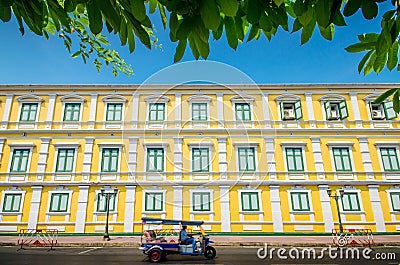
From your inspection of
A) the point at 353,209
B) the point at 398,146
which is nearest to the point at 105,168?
the point at 353,209

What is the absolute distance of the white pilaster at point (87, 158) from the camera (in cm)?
1742

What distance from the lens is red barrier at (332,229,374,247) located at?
45.3 ft

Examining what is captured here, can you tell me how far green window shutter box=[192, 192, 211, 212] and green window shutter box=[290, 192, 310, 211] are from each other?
5.33 meters

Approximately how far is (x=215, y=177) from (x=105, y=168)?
7.14m

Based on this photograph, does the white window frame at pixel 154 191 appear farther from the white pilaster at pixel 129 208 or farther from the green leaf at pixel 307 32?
the green leaf at pixel 307 32

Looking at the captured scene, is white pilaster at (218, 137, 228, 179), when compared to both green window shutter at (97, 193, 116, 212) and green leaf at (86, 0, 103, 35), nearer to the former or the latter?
green window shutter at (97, 193, 116, 212)

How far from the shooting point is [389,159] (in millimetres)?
17969

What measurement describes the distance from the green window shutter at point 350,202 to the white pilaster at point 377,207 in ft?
2.94

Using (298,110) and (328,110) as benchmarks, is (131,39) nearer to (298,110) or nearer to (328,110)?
(298,110)

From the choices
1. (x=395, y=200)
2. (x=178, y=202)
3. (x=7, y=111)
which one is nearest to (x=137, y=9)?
(x=178, y=202)

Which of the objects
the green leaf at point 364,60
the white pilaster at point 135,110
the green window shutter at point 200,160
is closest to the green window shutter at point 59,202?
the white pilaster at point 135,110

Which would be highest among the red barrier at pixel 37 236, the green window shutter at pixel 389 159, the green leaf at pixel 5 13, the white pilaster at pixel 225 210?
the green window shutter at pixel 389 159

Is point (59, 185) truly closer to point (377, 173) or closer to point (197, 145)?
point (197, 145)

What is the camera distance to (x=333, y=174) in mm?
17734
